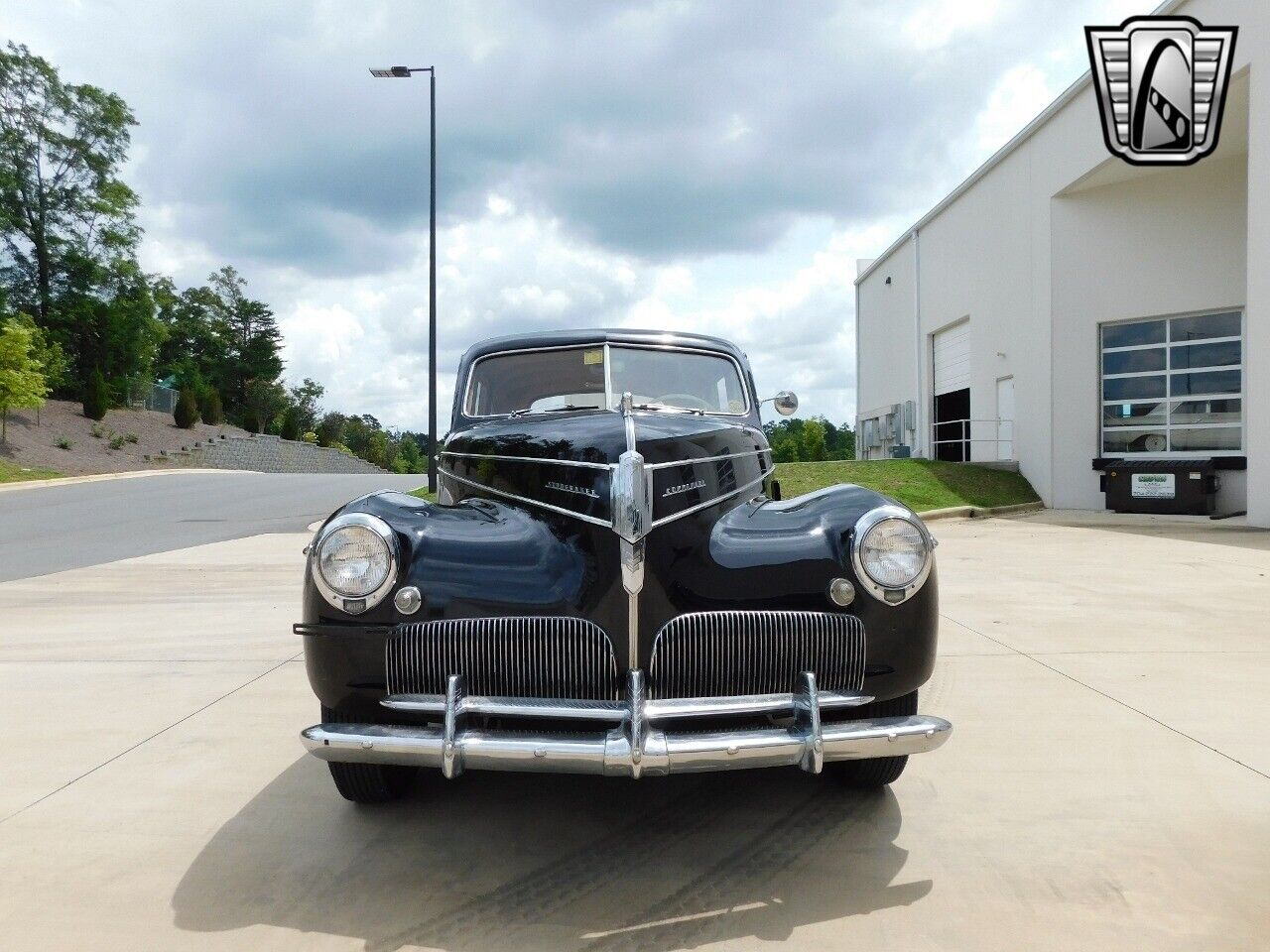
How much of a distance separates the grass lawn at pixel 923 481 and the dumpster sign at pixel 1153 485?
1976mm

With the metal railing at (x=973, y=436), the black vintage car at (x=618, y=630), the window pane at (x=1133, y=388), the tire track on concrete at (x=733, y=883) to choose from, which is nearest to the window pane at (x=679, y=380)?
the black vintage car at (x=618, y=630)

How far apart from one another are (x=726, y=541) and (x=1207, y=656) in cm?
377

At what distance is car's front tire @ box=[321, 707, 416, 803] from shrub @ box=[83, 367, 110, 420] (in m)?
37.4

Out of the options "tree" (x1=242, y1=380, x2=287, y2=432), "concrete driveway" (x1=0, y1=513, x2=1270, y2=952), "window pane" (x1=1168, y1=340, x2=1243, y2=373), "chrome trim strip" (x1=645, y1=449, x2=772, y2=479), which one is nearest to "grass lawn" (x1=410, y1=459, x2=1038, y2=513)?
"window pane" (x1=1168, y1=340, x2=1243, y2=373)

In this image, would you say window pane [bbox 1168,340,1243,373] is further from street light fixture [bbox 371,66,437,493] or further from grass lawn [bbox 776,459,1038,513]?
street light fixture [bbox 371,66,437,493]

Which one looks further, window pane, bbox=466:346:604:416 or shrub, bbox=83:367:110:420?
shrub, bbox=83:367:110:420

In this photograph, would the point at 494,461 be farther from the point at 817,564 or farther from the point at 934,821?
the point at 934,821

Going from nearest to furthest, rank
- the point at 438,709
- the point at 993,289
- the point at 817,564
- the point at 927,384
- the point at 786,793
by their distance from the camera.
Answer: the point at 438,709, the point at 817,564, the point at 786,793, the point at 993,289, the point at 927,384

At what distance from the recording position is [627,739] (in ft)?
7.42

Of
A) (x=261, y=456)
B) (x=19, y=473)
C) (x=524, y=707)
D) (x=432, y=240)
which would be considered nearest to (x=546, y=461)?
(x=524, y=707)

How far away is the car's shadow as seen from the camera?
2.24 m

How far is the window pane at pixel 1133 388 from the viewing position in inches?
632

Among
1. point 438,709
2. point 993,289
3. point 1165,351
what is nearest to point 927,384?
point 993,289

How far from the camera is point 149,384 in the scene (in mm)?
41250
